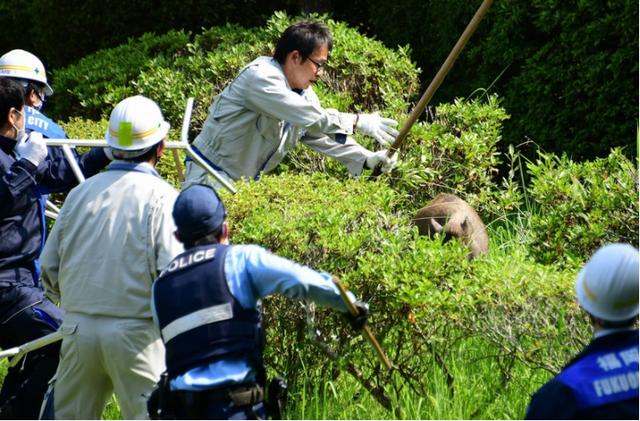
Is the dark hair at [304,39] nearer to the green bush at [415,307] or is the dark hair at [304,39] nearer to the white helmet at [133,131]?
the green bush at [415,307]

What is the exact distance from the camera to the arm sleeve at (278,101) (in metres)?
6.68

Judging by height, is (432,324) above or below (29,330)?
above

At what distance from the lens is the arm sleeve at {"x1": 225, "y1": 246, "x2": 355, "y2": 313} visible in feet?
13.5

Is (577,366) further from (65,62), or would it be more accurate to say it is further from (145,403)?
(65,62)

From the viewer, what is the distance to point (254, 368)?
4258 millimetres

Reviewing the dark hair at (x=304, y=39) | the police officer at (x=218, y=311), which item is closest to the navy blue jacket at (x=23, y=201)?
the police officer at (x=218, y=311)

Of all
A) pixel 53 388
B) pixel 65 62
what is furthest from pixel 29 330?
pixel 65 62

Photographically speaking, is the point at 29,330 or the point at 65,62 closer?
the point at 29,330

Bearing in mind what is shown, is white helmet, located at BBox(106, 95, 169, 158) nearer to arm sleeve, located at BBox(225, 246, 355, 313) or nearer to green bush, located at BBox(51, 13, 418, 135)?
arm sleeve, located at BBox(225, 246, 355, 313)

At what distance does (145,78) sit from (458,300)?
15.8 ft

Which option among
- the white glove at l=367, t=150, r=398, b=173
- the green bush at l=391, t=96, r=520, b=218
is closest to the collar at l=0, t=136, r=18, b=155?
the white glove at l=367, t=150, r=398, b=173

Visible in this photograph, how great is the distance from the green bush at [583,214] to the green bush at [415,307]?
30 cm

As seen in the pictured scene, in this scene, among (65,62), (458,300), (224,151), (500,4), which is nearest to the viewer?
(458,300)

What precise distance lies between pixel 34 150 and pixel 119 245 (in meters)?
1.07
